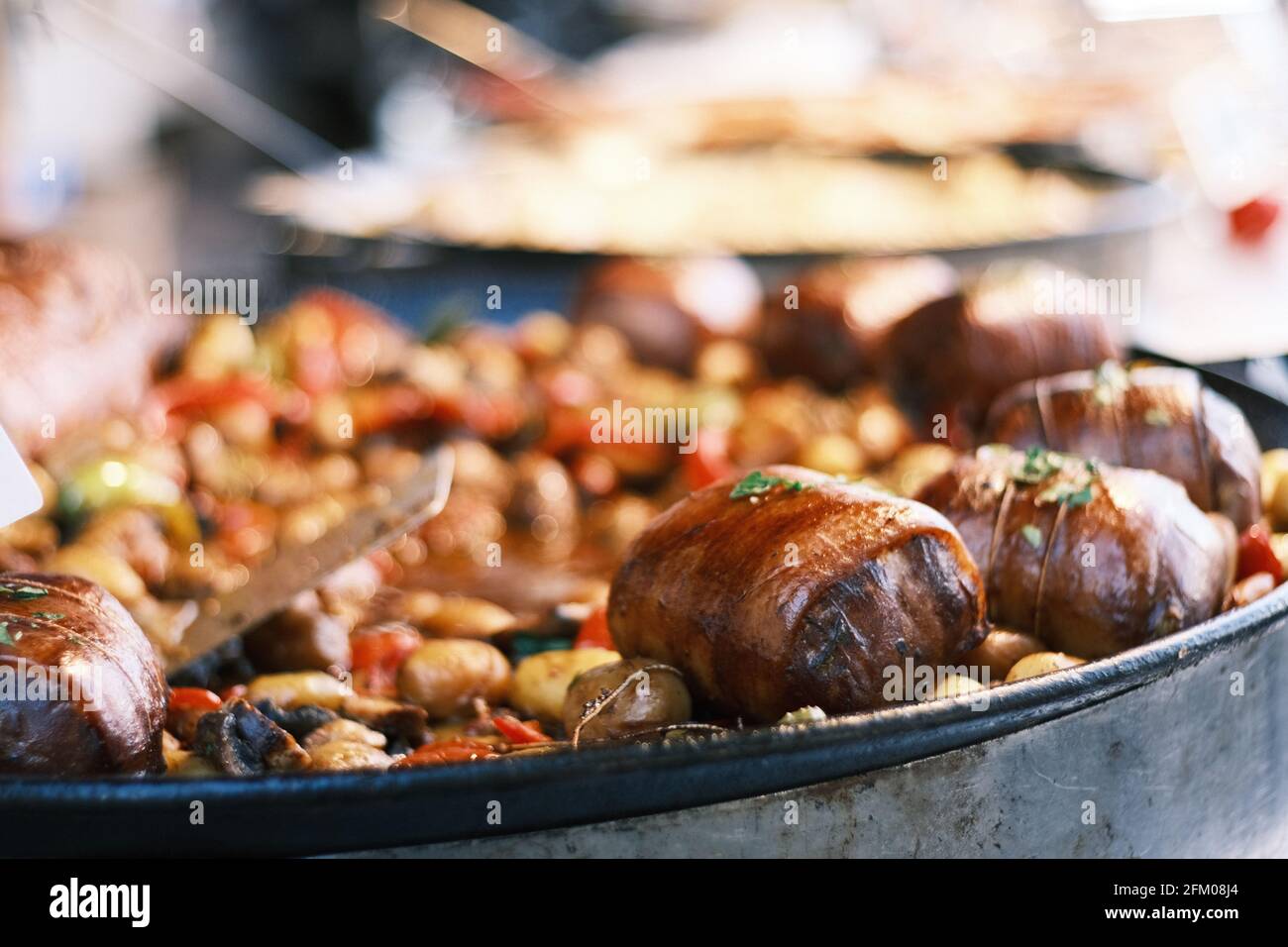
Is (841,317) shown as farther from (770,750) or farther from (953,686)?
(770,750)

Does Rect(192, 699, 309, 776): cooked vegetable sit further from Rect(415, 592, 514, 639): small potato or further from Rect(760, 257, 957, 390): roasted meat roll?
Rect(760, 257, 957, 390): roasted meat roll

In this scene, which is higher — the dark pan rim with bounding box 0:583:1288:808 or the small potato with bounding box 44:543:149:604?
the small potato with bounding box 44:543:149:604

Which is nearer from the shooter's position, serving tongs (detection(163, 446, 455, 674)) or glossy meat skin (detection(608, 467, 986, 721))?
glossy meat skin (detection(608, 467, 986, 721))

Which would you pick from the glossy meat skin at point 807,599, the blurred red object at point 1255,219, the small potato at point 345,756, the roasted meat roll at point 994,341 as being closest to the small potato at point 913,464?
the roasted meat roll at point 994,341

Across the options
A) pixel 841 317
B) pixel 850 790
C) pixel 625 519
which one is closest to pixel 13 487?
pixel 850 790

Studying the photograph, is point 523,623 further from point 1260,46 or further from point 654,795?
point 1260,46

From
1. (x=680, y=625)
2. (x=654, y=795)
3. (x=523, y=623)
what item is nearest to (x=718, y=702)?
(x=680, y=625)

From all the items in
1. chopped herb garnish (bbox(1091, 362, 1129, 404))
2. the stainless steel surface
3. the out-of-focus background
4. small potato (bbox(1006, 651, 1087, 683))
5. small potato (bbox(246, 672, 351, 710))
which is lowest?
the stainless steel surface

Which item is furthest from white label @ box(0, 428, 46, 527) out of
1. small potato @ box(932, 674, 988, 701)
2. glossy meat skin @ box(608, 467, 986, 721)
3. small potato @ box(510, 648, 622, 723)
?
small potato @ box(932, 674, 988, 701)
